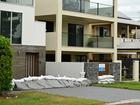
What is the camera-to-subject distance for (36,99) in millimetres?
21406

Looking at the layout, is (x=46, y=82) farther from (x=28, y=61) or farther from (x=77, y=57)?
(x=77, y=57)

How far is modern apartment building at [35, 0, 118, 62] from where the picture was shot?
35.2 meters

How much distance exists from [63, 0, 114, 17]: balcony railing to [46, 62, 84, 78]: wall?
4.96 m

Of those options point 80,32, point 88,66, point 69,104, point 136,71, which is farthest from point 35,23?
point 69,104

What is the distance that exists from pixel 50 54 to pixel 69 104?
1970 centimetres

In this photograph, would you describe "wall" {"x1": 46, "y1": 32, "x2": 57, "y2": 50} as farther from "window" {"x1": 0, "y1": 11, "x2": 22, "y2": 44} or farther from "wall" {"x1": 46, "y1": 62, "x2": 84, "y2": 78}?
"window" {"x1": 0, "y1": 11, "x2": 22, "y2": 44}

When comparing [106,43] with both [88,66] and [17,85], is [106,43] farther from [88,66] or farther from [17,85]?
[17,85]

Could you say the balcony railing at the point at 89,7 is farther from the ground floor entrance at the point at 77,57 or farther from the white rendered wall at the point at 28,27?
the ground floor entrance at the point at 77,57

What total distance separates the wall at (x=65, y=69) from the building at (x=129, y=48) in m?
8.22

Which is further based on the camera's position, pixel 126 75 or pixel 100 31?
pixel 100 31

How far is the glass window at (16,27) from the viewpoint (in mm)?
31594

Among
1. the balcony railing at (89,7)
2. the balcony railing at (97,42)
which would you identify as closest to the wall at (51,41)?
the balcony railing at (89,7)

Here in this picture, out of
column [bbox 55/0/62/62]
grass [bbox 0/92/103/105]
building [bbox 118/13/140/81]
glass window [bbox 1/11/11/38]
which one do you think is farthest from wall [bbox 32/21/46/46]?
grass [bbox 0/92/103/105]

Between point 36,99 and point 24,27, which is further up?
point 24,27
